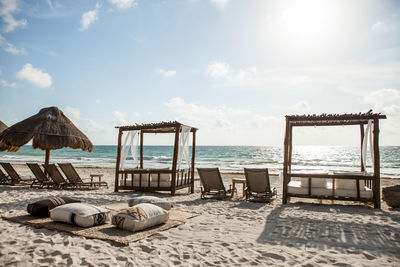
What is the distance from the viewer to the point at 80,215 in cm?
404

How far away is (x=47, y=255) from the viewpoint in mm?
2982

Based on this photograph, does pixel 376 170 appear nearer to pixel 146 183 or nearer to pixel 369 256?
pixel 369 256

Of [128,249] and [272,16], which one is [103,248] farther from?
[272,16]

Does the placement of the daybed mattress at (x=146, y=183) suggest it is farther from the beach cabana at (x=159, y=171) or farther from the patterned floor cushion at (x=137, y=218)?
the patterned floor cushion at (x=137, y=218)

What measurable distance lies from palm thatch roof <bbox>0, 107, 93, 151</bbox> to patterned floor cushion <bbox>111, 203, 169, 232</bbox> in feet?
21.5

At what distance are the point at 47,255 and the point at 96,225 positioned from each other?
117 cm

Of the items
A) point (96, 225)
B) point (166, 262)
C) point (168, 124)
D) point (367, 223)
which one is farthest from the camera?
point (168, 124)

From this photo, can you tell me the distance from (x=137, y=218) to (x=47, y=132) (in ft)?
23.0

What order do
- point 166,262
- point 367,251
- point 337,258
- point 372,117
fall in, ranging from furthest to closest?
point 372,117
point 367,251
point 337,258
point 166,262

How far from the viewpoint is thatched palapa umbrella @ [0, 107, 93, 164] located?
30.3 feet

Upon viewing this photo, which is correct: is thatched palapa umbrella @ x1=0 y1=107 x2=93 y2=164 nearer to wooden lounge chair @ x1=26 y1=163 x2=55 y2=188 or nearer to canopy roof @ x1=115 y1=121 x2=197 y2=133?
wooden lounge chair @ x1=26 y1=163 x2=55 y2=188

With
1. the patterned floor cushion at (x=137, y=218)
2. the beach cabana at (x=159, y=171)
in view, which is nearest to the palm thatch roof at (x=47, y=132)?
the beach cabana at (x=159, y=171)

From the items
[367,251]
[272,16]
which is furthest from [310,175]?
[272,16]

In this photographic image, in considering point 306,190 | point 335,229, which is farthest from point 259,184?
point 335,229
